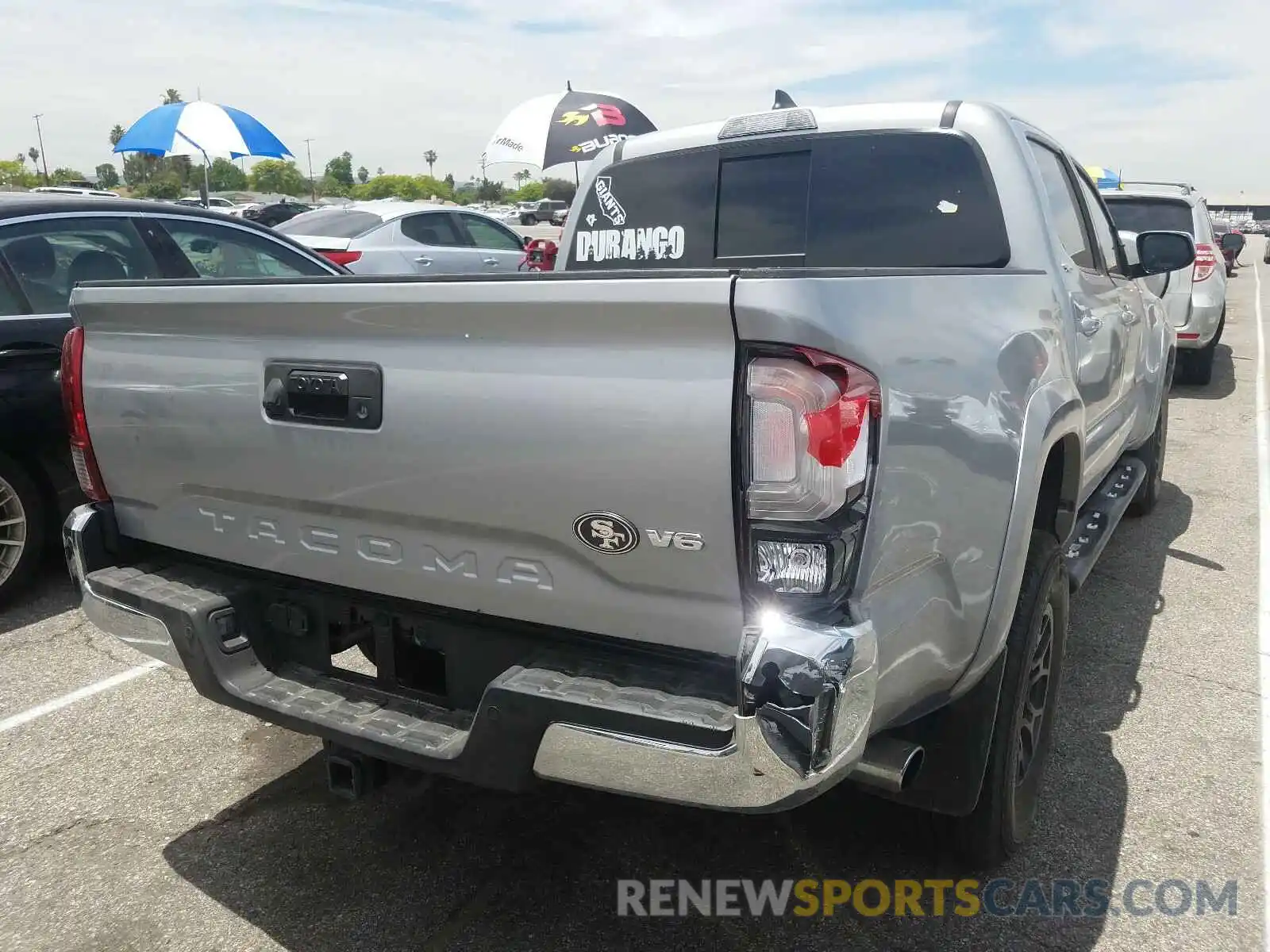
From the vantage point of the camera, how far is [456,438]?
208 centimetres

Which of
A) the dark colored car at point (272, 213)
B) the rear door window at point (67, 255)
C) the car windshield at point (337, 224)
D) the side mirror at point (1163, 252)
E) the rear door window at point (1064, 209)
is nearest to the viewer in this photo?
the rear door window at point (1064, 209)

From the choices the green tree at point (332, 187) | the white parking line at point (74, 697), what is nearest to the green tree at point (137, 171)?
the green tree at point (332, 187)

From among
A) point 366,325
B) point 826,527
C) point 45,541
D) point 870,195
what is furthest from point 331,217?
point 826,527

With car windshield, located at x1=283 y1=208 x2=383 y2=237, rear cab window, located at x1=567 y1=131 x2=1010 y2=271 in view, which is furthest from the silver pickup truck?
car windshield, located at x1=283 y1=208 x2=383 y2=237

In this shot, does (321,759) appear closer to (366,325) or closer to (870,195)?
(366,325)

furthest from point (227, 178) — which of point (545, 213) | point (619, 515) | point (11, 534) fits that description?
point (619, 515)

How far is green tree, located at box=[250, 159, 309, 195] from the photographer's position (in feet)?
348

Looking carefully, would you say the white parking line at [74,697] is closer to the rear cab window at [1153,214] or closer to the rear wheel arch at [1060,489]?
the rear wheel arch at [1060,489]

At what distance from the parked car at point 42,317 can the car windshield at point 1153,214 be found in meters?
8.25

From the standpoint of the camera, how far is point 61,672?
157 inches

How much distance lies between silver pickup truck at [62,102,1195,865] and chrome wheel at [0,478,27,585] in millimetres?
2065

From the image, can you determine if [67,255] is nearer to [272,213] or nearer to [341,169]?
[272,213]

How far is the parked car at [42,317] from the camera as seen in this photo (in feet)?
14.4

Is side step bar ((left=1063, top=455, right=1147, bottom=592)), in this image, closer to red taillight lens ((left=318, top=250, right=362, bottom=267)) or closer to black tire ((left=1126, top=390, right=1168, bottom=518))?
black tire ((left=1126, top=390, right=1168, bottom=518))
